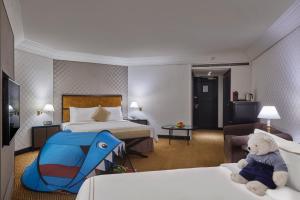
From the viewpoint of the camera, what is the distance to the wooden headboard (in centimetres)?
592

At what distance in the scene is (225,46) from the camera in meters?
5.38

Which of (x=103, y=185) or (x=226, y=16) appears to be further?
(x=226, y=16)

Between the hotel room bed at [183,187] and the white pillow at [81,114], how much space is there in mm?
4155

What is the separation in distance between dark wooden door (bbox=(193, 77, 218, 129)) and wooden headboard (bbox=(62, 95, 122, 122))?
369 centimetres

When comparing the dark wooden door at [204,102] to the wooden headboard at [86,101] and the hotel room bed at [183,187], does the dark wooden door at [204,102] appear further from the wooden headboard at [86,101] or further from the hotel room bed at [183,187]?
the hotel room bed at [183,187]

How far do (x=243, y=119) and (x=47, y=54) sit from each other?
5.23 m

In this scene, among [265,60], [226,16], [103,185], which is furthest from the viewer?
[265,60]

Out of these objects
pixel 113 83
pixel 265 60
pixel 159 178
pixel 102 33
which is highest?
pixel 102 33

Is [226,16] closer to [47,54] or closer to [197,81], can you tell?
[47,54]

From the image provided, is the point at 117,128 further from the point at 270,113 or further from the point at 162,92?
the point at 270,113

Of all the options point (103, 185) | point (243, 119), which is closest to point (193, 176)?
point (103, 185)

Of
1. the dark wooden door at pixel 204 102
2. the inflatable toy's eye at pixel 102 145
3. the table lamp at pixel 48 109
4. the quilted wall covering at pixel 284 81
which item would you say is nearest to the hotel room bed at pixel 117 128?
the table lamp at pixel 48 109

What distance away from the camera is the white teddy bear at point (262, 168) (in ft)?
4.74

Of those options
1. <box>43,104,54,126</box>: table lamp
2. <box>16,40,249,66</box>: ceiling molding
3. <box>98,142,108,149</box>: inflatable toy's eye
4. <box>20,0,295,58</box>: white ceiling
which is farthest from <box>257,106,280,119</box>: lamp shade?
<box>43,104,54,126</box>: table lamp
